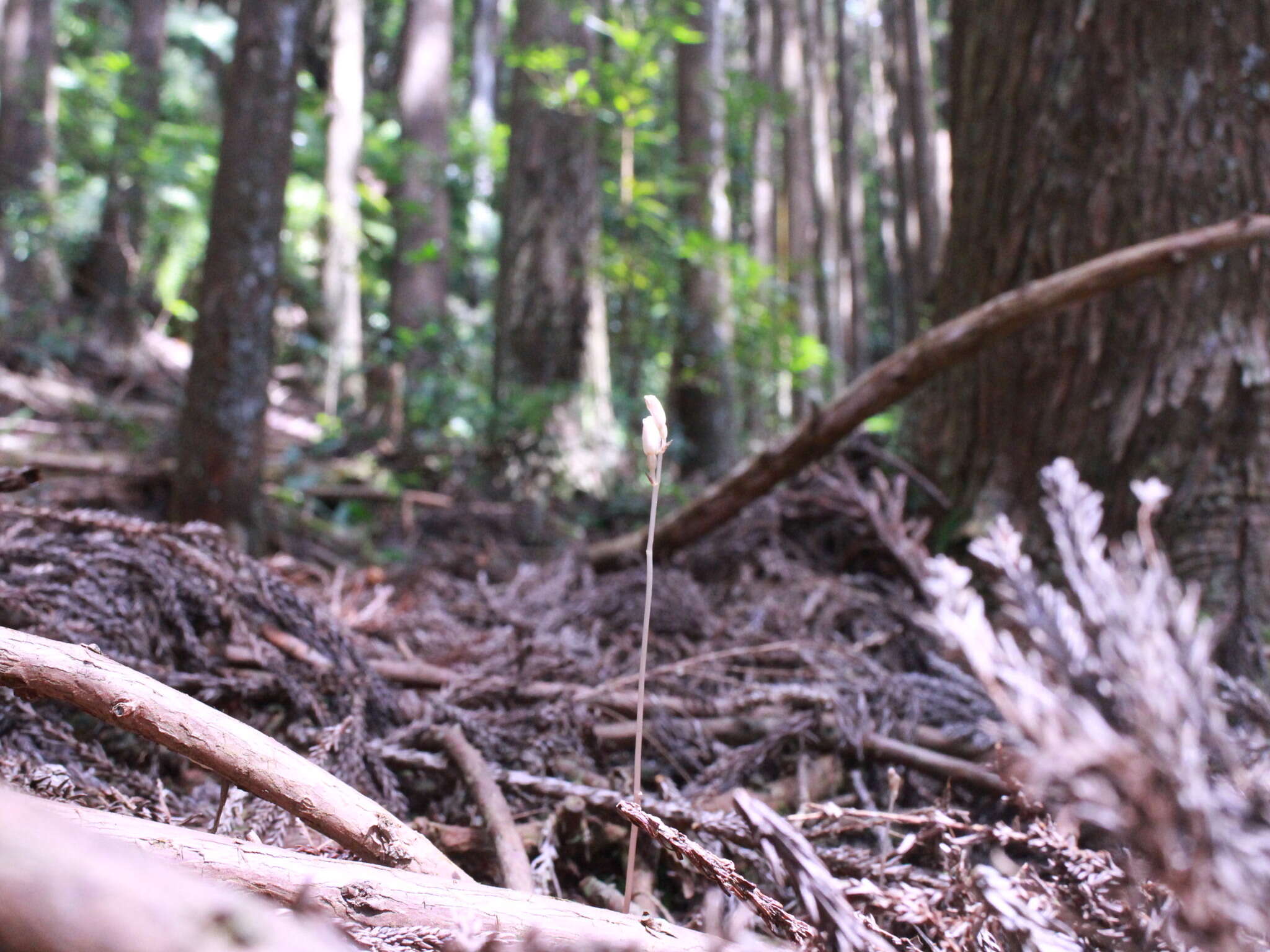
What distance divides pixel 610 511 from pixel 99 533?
121 inches

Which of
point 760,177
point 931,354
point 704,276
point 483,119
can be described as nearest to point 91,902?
point 931,354

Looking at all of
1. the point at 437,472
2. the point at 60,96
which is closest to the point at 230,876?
the point at 437,472

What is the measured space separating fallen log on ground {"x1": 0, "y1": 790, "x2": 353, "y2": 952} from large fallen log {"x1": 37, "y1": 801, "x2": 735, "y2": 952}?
35 cm

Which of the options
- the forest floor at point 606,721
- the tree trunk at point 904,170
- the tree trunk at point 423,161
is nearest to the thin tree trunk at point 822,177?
the tree trunk at point 904,170

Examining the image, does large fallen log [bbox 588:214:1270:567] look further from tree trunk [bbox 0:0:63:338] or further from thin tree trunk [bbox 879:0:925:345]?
thin tree trunk [bbox 879:0:925:345]

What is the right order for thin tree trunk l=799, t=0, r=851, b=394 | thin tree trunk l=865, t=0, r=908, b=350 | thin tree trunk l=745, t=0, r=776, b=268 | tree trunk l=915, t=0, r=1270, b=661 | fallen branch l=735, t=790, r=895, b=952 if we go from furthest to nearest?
thin tree trunk l=865, t=0, r=908, b=350 → thin tree trunk l=799, t=0, r=851, b=394 → thin tree trunk l=745, t=0, r=776, b=268 → tree trunk l=915, t=0, r=1270, b=661 → fallen branch l=735, t=790, r=895, b=952

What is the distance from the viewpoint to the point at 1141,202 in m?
2.27

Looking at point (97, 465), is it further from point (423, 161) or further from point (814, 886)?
point (423, 161)

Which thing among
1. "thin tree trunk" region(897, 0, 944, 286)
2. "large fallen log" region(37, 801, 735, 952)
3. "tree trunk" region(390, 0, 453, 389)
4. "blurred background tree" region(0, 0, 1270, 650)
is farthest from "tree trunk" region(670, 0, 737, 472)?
"large fallen log" region(37, 801, 735, 952)

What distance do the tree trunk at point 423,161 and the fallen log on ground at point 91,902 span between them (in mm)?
6299

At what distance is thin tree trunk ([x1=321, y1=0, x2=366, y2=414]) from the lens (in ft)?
24.7

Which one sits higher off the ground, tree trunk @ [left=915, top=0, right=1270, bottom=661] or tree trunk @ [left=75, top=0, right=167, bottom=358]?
tree trunk @ [left=75, top=0, right=167, bottom=358]

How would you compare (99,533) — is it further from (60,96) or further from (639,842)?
(60,96)

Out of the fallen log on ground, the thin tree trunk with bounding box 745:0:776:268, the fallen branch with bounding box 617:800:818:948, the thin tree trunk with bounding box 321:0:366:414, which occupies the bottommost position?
the fallen branch with bounding box 617:800:818:948
